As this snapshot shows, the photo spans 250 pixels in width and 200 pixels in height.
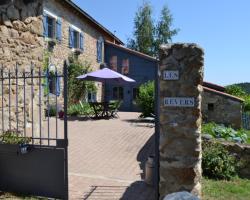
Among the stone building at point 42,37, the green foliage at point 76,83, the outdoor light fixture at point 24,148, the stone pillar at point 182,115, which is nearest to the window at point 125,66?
the stone building at point 42,37

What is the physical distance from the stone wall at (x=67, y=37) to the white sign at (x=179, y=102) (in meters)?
12.3

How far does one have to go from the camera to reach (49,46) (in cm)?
1678

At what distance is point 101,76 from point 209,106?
15.2 ft

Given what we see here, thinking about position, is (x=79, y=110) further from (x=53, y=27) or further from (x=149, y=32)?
(x=149, y=32)

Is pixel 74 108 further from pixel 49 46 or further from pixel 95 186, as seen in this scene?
pixel 95 186

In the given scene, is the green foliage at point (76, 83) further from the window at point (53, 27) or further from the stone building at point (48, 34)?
the window at point (53, 27)

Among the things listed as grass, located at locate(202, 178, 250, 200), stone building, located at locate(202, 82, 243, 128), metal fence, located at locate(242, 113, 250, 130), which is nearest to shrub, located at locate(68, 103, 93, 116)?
stone building, located at locate(202, 82, 243, 128)

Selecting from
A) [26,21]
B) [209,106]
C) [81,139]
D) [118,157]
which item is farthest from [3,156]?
[209,106]

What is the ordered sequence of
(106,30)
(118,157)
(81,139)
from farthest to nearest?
(106,30) < (81,139) < (118,157)

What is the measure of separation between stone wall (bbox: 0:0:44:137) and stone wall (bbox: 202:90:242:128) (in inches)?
358

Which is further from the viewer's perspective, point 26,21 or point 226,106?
point 226,106

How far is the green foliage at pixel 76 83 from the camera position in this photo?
62.7ft

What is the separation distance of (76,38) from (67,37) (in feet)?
4.54

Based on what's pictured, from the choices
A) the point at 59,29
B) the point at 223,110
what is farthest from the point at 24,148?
the point at 59,29
